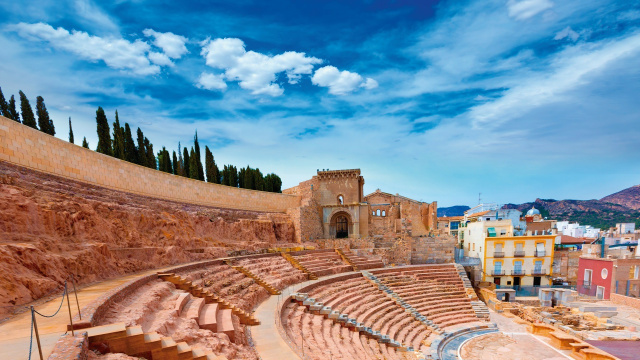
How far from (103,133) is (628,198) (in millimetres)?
165414

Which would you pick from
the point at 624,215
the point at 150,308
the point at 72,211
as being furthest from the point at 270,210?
the point at 624,215

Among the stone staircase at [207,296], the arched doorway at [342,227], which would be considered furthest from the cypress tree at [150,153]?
the arched doorway at [342,227]

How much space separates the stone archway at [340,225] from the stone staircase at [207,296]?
20166 mm

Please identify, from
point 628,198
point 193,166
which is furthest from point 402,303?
point 628,198

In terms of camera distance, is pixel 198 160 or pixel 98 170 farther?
pixel 198 160

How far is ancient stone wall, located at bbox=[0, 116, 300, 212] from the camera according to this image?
10.8m

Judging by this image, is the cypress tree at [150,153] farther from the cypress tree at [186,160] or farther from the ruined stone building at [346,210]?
the ruined stone building at [346,210]

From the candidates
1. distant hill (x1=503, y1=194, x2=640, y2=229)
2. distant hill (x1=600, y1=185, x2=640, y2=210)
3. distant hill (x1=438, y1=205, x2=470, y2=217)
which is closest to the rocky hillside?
distant hill (x1=503, y1=194, x2=640, y2=229)

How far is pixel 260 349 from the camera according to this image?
838 cm

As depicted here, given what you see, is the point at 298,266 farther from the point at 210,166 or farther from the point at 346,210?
the point at 210,166

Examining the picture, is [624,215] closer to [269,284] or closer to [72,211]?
[269,284]

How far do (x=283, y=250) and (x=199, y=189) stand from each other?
7.80 meters

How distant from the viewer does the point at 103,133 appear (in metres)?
19.6

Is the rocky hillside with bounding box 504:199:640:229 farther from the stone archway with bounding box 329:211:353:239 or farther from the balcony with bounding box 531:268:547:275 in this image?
the stone archway with bounding box 329:211:353:239
